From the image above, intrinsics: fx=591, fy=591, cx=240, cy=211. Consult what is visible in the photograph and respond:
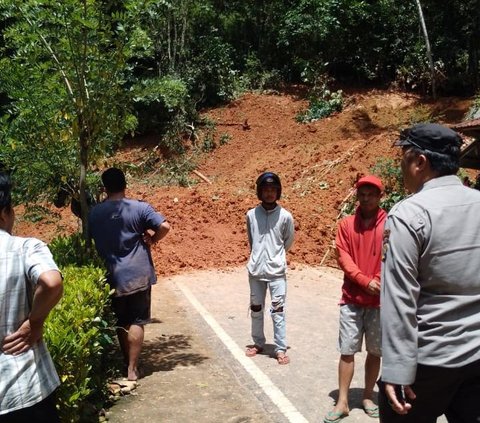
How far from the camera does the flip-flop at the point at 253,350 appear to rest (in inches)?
247

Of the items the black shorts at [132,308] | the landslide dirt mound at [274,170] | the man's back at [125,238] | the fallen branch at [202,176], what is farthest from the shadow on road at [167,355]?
the fallen branch at [202,176]

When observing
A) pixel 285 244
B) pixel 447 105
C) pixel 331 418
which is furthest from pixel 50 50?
pixel 447 105

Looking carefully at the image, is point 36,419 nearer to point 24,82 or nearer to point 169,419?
point 169,419

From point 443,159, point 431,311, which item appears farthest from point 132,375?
point 443,159

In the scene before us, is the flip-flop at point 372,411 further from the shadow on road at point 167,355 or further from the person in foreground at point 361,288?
the shadow on road at point 167,355

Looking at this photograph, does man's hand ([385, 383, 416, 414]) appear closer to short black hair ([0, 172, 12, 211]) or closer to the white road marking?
short black hair ([0, 172, 12, 211])

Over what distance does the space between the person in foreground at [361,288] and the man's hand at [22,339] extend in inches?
99.7

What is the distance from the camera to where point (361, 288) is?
4.58m

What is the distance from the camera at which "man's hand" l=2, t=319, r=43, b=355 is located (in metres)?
2.69

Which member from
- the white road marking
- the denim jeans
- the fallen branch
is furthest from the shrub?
the denim jeans

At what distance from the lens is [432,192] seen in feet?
8.68

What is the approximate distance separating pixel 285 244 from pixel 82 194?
2166 mm

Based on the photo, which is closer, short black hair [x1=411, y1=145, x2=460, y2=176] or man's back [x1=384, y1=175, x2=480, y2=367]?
man's back [x1=384, y1=175, x2=480, y2=367]

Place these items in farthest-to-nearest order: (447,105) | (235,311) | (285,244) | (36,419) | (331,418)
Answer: (447,105) < (235,311) < (285,244) < (331,418) < (36,419)
